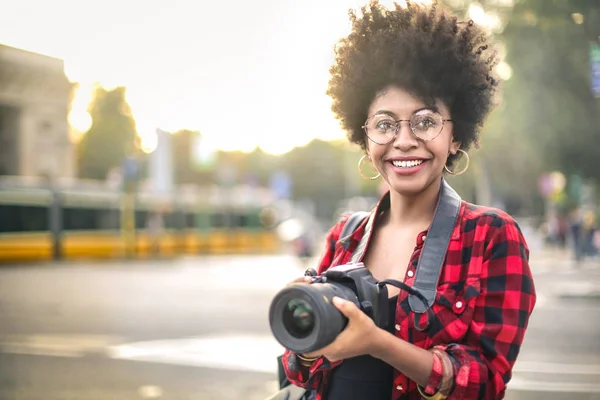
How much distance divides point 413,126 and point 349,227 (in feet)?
1.36

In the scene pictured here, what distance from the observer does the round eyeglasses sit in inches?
81.3

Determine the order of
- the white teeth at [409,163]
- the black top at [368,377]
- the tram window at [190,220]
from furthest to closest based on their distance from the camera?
the tram window at [190,220] < the white teeth at [409,163] < the black top at [368,377]

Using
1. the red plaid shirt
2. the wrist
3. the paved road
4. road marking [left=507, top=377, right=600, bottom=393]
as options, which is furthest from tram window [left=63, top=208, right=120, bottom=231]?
the wrist

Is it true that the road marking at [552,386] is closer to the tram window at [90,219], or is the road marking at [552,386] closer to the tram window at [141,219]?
the tram window at [90,219]

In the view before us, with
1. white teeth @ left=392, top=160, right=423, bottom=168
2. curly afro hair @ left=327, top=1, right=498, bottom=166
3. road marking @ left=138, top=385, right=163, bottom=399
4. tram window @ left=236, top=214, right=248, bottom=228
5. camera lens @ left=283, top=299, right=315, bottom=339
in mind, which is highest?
curly afro hair @ left=327, top=1, right=498, bottom=166

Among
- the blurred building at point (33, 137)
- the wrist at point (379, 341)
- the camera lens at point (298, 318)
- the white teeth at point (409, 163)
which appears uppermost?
the blurred building at point (33, 137)

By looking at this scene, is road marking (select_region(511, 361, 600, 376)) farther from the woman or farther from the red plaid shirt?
the red plaid shirt

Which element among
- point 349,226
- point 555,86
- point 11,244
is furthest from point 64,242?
point 349,226

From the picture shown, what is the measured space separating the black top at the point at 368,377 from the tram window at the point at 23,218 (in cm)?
2253

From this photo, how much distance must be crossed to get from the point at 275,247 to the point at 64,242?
18.4m

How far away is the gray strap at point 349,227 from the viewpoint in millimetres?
2289

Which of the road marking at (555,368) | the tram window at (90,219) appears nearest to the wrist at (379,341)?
the road marking at (555,368)

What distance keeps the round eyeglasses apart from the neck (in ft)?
0.49

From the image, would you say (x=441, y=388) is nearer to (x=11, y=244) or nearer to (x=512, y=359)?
(x=512, y=359)
